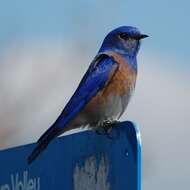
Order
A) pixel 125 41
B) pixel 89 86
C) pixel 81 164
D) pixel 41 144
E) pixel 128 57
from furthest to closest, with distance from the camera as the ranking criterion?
pixel 125 41
pixel 128 57
pixel 89 86
pixel 41 144
pixel 81 164

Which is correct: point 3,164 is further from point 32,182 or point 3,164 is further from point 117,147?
point 117,147

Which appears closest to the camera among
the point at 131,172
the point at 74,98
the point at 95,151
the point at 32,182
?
the point at 131,172

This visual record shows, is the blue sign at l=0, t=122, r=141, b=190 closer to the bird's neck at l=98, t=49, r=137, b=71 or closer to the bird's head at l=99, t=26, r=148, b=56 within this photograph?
the bird's neck at l=98, t=49, r=137, b=71

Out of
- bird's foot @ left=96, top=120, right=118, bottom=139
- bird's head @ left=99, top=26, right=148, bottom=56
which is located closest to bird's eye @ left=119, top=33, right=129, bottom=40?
bird's head @ left=99, top=26, right=148, bottom=56

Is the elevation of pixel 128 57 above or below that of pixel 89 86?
above

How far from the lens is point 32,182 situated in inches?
171

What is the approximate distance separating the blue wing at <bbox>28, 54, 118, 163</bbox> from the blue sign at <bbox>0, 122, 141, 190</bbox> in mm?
455

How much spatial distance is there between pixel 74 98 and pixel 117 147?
170cm

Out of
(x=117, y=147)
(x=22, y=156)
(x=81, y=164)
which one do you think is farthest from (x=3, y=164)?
(x=117, y=147)

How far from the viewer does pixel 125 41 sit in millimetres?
6254

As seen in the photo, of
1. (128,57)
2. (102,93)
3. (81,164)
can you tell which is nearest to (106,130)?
(81,164)

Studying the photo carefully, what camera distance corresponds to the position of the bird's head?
244 inches

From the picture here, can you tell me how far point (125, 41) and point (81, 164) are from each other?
7.72 feet

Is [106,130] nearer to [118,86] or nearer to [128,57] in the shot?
[118,86]
